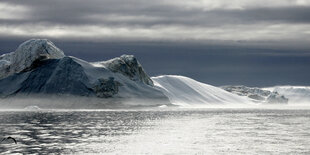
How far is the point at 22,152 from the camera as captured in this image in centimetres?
4569

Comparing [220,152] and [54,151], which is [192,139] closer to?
[220,152]

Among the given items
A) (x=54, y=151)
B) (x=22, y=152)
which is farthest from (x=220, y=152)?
(x=22, y=152)

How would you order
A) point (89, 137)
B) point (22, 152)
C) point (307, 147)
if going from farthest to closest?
point (89, 137) < point (307, 147) < point (22, 152)

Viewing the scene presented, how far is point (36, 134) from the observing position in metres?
64.6

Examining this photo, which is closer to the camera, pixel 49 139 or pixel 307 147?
pixel 307 147

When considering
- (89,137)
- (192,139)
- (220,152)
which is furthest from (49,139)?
(220,152)

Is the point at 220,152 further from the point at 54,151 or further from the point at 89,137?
the point at 89,137

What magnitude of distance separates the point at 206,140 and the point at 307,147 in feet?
42.6

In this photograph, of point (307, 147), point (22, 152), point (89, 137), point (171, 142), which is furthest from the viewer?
point (89, 137)

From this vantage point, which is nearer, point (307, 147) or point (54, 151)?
point (54, 151)

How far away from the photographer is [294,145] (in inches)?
2053

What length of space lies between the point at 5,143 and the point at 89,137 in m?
12.2

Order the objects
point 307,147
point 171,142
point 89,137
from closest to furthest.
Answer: point 307,147 → point 171,142 → point 89,137

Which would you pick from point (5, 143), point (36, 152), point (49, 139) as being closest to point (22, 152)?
point (36, 152)
